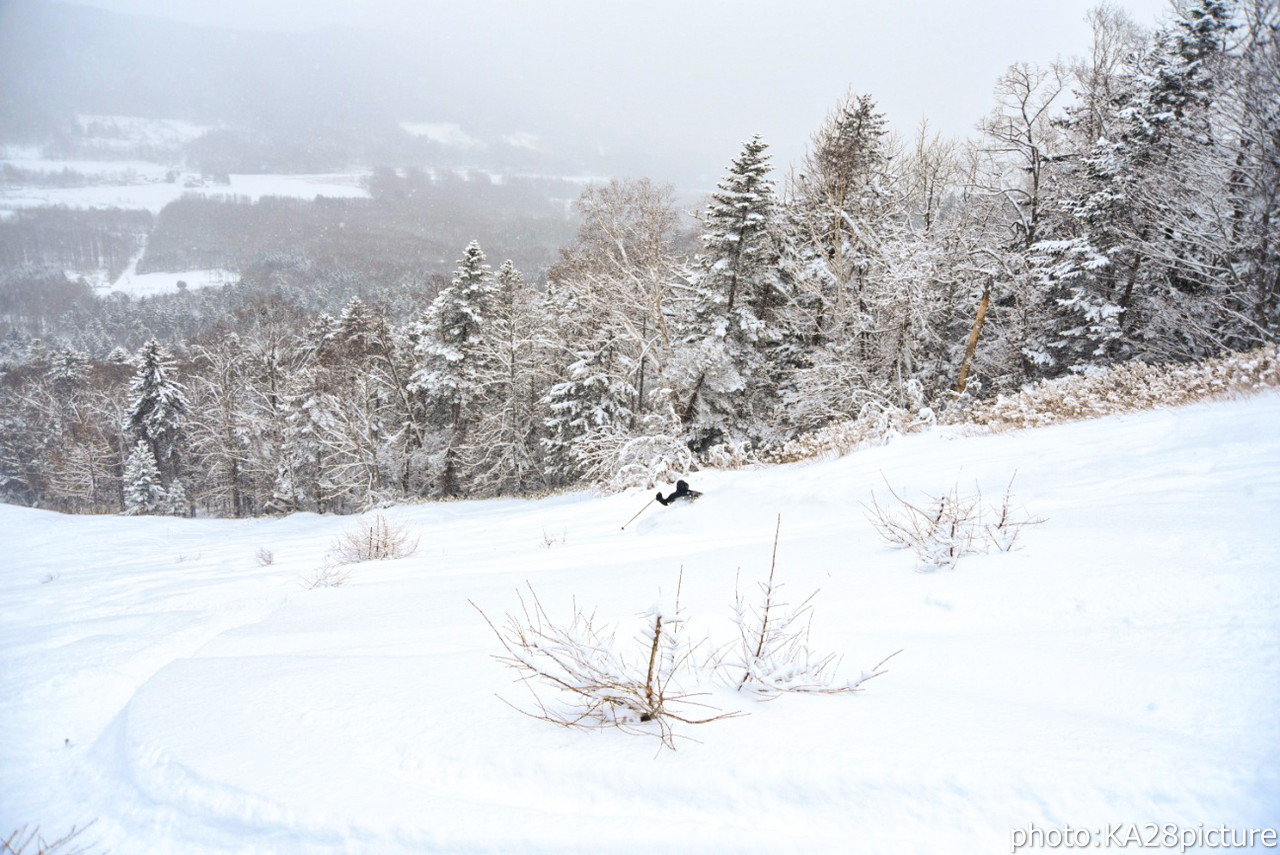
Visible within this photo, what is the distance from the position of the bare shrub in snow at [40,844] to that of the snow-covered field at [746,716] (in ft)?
0.17

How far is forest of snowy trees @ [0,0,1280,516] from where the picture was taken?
42.1 feet

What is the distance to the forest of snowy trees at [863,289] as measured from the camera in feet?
42.1

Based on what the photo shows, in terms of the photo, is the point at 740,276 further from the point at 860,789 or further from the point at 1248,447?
the point at 860,789

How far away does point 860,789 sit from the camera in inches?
51.2

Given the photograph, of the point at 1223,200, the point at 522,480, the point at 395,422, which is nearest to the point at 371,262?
the point at 395,422

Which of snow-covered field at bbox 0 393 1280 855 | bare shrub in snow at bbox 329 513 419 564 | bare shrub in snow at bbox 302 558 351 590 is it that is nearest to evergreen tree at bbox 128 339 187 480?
bare shrub in snow at bbox 329 513 419 564

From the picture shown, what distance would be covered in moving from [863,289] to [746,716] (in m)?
17.9

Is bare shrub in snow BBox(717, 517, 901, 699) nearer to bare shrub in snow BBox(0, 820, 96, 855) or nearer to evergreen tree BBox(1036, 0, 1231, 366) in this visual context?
bare shrub in snow BBox(0, 820, 96, 855)

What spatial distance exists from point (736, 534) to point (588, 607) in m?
2.36

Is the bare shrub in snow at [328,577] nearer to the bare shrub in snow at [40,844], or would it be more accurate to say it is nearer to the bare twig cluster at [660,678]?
the bare shrub in snow at [40,844]

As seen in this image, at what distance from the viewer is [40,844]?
1450mm

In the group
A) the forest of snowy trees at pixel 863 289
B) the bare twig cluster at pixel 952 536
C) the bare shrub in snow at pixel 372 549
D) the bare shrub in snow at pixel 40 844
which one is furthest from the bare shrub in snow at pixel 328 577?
the forest of snowy trees at pixel 863 289

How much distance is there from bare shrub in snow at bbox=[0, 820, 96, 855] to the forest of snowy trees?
26.9ft

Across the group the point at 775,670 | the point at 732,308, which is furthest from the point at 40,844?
the point at 732,308
